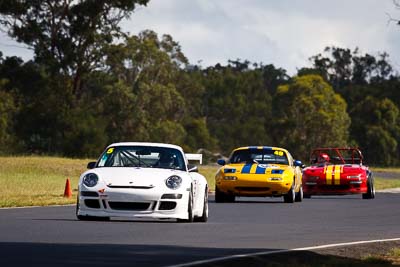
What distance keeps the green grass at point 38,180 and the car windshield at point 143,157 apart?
683 centimetres

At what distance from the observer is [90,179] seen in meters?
20.6

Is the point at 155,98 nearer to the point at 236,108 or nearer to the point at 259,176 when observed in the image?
the point at 236,108

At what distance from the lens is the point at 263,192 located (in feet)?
102

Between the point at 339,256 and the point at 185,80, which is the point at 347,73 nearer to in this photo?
the point at 185,80

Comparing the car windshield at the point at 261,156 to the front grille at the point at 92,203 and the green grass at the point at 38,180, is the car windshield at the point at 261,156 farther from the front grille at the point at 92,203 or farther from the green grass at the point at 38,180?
the front grille at the point at 92,203

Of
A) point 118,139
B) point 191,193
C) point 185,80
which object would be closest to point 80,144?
point 118,139

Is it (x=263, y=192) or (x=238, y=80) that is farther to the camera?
(x=238, y=80)

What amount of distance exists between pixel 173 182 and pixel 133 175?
65 cm

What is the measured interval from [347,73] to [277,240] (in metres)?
132

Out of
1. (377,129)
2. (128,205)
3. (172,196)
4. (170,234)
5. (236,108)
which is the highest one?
(236,108)

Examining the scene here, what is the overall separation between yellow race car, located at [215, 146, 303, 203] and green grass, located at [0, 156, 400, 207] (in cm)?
373

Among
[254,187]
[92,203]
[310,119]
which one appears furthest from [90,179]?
[310,119]

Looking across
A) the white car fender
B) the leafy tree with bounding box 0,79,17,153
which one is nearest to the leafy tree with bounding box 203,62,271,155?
the leafy tree with bounding box 0,79,17,153

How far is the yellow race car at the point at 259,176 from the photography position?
3107cm
